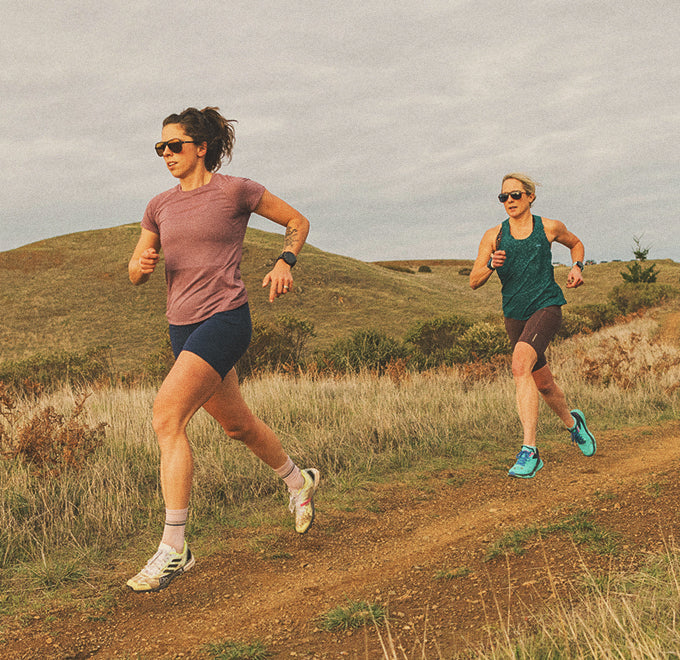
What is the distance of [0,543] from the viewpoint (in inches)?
171

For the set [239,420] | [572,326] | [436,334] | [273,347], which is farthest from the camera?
[572,326]

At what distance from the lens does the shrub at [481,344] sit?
52.1 feet

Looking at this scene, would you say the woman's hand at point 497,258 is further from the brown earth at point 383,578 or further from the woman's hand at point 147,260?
the woman's hand at point 147,260

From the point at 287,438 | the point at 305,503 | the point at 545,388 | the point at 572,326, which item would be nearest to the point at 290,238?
the point at 305,503

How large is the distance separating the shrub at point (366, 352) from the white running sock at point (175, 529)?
11301 millimetres

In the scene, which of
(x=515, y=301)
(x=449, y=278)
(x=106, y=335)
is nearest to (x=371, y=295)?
(x=106, y=335)

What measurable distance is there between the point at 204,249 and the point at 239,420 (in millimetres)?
1123

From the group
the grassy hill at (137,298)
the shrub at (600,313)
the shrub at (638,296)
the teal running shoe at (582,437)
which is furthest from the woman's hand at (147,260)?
the grassy hill at (137,298)

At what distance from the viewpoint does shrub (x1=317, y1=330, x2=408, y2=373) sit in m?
15.3

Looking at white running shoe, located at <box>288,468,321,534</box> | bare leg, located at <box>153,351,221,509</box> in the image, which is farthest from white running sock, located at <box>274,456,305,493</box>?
bare leg, located at <box>153,351,221,509</box>

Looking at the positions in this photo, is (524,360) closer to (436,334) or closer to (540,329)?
(540,329)

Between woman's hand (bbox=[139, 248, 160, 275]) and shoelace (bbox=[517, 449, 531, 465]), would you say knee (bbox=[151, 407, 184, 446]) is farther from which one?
shoelace (bbox=[517, 449, 531, 465])

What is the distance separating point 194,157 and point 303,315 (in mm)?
38124

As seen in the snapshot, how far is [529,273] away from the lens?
17.9 ft
